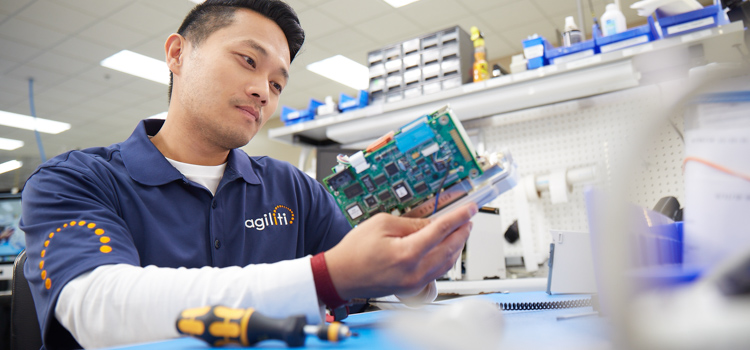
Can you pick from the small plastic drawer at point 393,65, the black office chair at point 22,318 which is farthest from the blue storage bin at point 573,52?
the black office chair at point 22,318

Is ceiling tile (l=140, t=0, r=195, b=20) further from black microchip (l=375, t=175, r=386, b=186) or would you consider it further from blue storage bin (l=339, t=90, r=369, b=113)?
black microchip (l=375, t=175, r=386, b=186)

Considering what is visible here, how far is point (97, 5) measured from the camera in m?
3.86

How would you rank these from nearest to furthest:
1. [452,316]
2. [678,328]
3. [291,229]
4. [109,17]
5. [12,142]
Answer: [678,328] → [452,316] → [291,229] → [109,17] → [12,142]

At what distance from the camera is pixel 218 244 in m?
0.93

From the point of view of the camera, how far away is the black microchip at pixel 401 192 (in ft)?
2.50

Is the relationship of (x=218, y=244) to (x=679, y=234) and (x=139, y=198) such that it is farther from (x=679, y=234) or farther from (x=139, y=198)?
(x=679, y=234)

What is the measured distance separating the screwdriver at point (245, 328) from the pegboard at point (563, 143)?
5.01ft

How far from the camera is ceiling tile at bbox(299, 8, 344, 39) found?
4047 millimetres

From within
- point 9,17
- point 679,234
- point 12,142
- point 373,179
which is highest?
point 9,17

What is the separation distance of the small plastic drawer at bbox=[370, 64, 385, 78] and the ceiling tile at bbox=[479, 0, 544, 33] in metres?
2.23

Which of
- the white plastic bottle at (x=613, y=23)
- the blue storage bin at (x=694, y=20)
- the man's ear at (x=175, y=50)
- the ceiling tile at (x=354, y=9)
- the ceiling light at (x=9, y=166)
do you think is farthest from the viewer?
the ceiling light at (x=9, y=166)

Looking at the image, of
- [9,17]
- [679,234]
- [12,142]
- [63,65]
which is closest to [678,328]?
[679,234]

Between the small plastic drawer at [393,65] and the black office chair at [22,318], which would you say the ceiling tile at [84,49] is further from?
the black office chair at [22,318]

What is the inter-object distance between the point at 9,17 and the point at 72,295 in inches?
187
